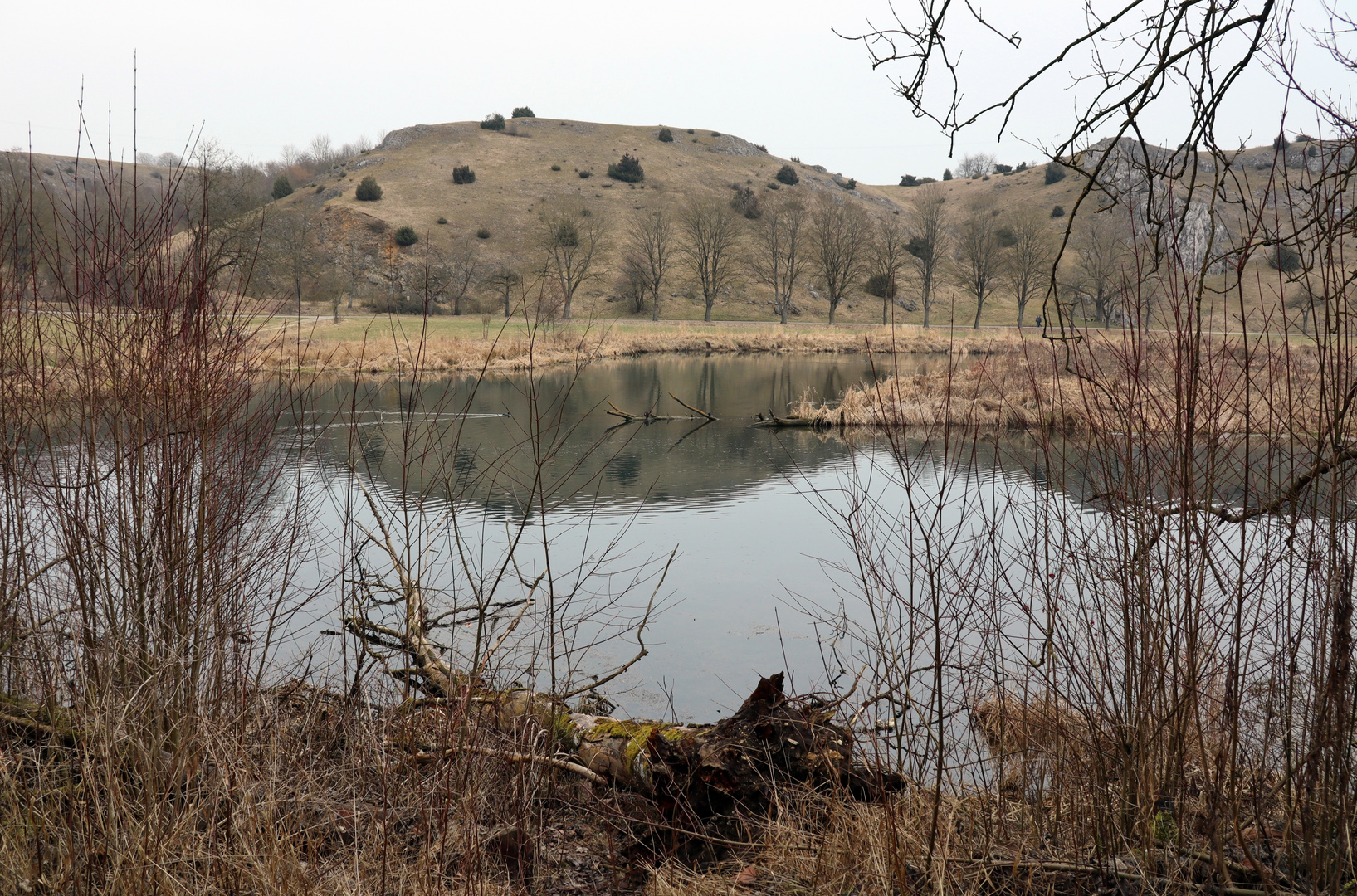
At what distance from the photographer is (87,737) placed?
3.17 m

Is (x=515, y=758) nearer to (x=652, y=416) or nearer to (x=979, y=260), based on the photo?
(x=652, y=416)

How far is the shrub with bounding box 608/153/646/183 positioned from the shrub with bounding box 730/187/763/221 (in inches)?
364

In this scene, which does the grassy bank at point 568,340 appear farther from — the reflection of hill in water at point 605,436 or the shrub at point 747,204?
the shrub at point 747,204

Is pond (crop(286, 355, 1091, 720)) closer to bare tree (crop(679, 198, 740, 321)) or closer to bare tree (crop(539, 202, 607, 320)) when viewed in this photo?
bare tree (crop(539, 202, 607, 320))

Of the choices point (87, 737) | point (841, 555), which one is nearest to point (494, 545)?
point (841, 555)

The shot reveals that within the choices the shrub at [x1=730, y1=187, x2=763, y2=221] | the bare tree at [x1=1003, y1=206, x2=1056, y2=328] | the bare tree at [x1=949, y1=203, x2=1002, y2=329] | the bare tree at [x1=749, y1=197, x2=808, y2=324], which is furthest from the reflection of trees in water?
the shrub at [x1=730, y1=187, x2=763, y2=221]

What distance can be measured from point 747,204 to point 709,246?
711 inches

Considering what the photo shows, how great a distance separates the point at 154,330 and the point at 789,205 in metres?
63.4

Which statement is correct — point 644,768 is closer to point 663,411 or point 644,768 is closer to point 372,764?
Result: point 372,764

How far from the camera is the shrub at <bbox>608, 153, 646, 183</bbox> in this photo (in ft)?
263

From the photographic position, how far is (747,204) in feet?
248

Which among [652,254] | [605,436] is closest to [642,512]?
[605,436]

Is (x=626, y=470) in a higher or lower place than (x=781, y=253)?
lower

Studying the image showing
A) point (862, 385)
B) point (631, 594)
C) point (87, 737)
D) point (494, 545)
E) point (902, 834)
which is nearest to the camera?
point (87, 737)
